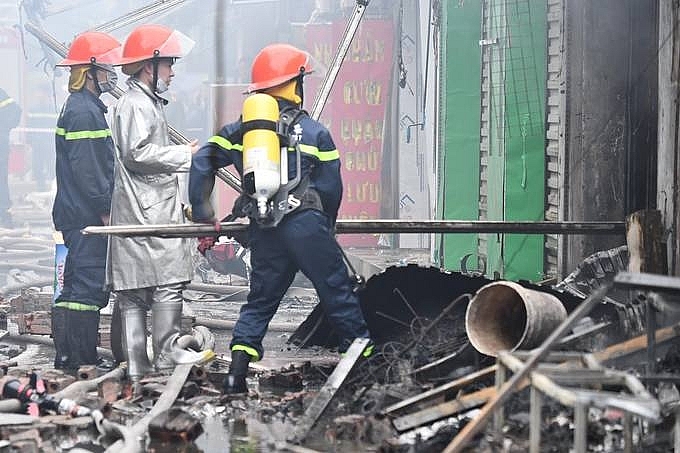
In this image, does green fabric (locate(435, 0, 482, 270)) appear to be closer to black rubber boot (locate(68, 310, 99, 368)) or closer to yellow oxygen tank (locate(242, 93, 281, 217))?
black rubber boot (locate(68, 310, 99, 368))

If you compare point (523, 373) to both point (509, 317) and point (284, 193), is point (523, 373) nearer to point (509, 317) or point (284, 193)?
point (509, 317)

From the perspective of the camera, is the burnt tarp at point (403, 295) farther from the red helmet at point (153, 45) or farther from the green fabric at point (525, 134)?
the green fabric at point (525, 134)

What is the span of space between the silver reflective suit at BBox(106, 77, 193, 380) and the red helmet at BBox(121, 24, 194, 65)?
7.5 inches

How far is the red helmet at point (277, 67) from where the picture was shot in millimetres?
9008

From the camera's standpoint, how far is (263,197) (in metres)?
8.62

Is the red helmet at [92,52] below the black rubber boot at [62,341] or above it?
above

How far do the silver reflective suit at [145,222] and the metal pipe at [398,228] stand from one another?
276 millimetres

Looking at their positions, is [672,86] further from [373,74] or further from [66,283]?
[373,74]

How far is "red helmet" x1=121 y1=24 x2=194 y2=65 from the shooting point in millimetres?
9836

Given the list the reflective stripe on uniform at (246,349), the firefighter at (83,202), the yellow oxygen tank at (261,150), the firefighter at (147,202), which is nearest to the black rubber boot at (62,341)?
the firefighter at (83,202)

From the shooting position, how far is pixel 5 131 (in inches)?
979

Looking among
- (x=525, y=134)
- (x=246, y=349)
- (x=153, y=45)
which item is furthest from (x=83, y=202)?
(x=525, y=134)

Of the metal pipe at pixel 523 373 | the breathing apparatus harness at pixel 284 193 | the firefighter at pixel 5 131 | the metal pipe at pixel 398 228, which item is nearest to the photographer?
the metal pipe at pixel 523 373

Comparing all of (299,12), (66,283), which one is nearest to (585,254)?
(66,283)
